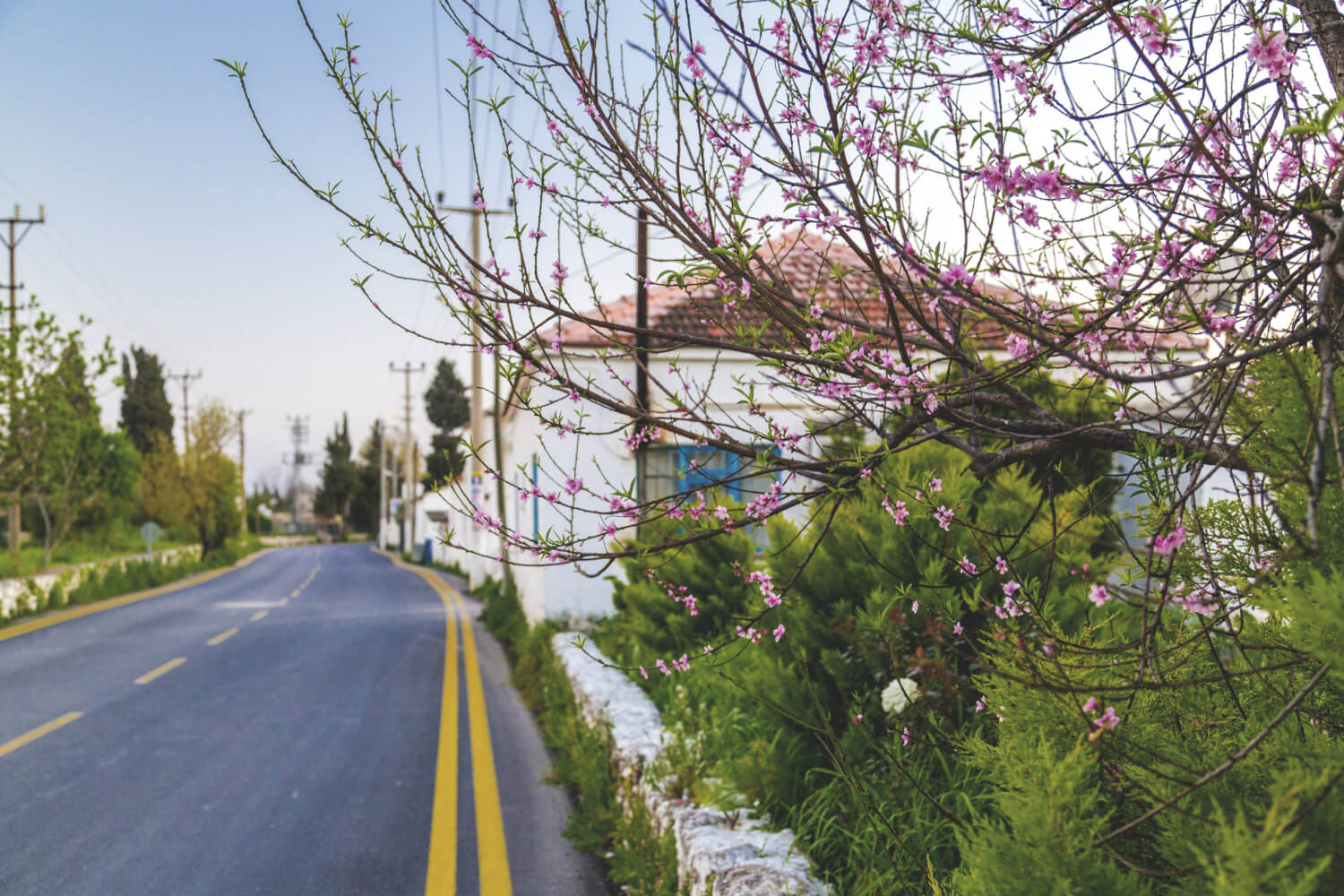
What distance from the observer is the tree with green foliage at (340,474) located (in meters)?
100

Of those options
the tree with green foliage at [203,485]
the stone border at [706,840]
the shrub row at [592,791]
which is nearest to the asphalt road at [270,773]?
the shrub row at [592,791]

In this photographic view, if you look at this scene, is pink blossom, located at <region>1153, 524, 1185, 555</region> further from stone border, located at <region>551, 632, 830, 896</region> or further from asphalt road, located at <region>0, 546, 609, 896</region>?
asphalt road, located at <region>0, 546, 609, 896</region>

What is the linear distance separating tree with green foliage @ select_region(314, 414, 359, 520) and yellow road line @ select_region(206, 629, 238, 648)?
87.9 metres

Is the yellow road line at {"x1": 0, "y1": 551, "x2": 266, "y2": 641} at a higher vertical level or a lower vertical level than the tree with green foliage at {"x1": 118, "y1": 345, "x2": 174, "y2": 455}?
lower

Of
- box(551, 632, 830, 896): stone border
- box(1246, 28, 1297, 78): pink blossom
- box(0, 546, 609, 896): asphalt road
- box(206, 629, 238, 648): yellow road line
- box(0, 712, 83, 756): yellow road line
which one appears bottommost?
box(206, 629, 238, 648): yellow road line

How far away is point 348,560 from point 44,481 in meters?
23.9

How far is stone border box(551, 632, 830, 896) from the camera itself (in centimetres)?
315

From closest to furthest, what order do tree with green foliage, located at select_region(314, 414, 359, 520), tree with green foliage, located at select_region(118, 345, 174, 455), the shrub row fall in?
the shrub row
tree with green foliage, located at select_region(118, 345, 174, 455)
tree with green foliage, located at select_region(314, 414, 359, 520)

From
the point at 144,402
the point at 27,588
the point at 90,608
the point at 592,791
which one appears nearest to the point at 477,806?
the point at 592,791

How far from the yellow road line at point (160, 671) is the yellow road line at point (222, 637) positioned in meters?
1.54

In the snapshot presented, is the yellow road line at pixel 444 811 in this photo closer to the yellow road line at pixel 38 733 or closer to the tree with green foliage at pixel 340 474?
the yellow road line at pixel 38 733

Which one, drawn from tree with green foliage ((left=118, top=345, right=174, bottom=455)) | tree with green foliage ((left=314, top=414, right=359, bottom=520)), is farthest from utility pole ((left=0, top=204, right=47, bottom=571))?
tree with green foliage ((left=314, top=414, right=359, bottom=520))

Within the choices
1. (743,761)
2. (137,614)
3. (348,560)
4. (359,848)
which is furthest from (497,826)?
(348,560)

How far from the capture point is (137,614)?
55.1ft
